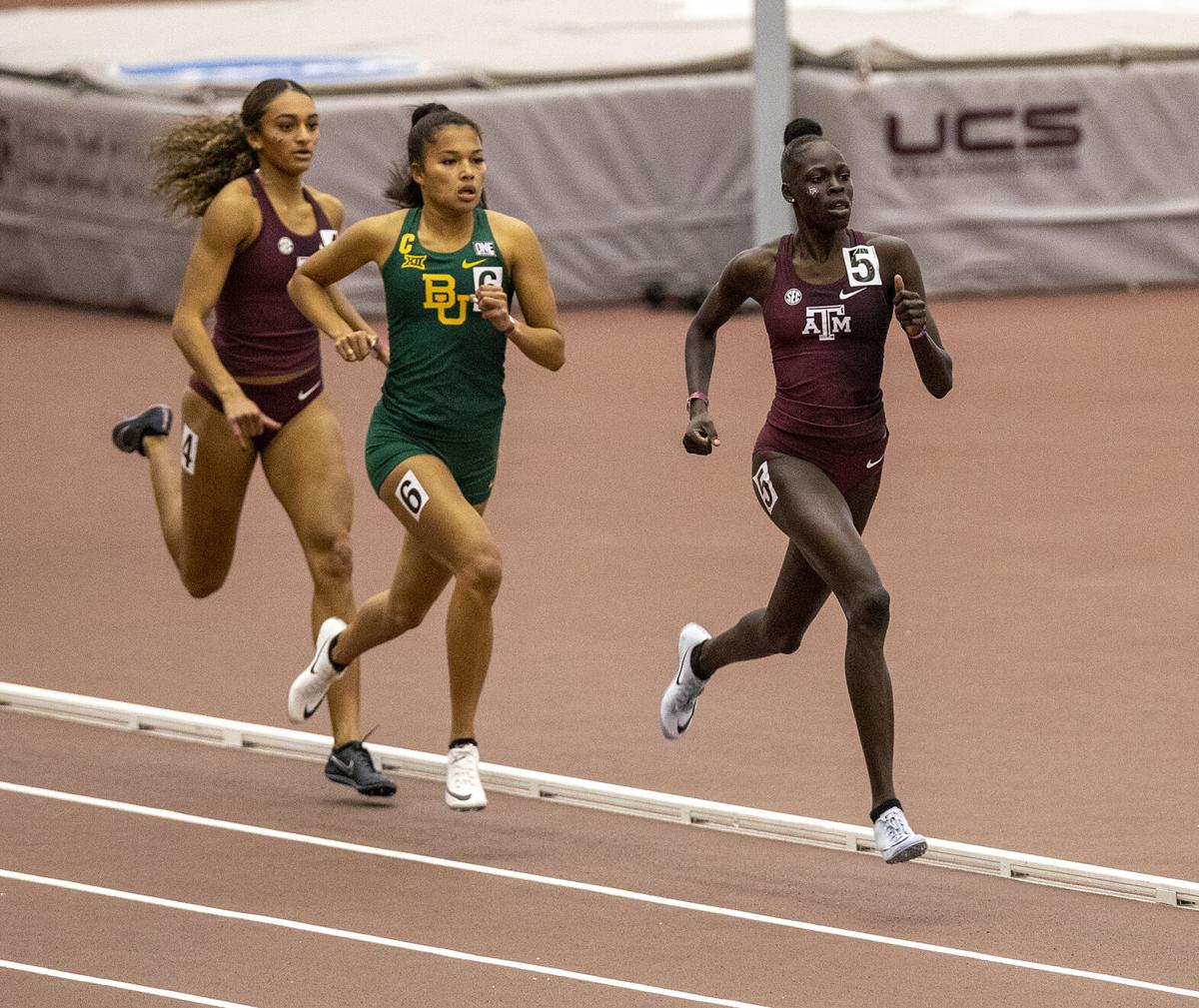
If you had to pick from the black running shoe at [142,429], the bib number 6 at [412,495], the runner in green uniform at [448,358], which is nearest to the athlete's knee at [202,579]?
the black running shoe at [142,429]

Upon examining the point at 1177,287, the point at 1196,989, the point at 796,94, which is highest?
the point at 796,94

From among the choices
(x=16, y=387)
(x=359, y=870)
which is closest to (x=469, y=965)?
(x=359, y=870)

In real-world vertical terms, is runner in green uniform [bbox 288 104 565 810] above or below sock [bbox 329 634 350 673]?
above

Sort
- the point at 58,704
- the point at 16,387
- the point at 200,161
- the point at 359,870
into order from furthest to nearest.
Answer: the point at 16,387, the point at 58,704, the point at 200,161, the point at 359,870

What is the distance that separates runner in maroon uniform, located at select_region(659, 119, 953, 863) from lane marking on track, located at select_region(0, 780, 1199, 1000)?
38 centimetres

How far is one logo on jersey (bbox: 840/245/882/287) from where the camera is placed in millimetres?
7691

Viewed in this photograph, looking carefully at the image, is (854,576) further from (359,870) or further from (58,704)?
(58,704)

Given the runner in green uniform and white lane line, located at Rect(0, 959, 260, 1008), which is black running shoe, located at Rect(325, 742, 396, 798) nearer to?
the runner in green uniform

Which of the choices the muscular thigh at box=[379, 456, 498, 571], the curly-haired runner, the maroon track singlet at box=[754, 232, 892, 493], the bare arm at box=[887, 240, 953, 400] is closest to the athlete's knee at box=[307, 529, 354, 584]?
the curly-haired runner

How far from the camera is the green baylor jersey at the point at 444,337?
792cm

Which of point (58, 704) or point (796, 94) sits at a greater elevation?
point (796, 94)

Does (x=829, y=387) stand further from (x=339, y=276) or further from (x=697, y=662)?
(x=339, y=276)

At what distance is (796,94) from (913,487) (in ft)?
19.8

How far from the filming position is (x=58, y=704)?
9.53 metres
